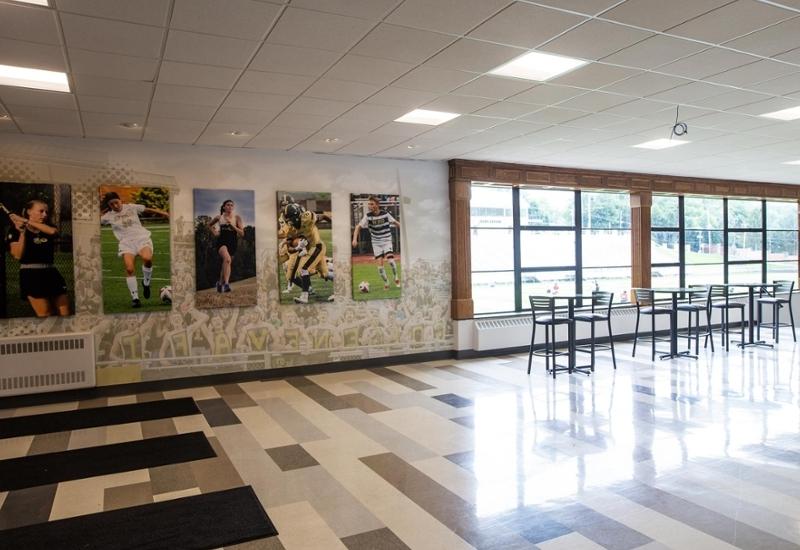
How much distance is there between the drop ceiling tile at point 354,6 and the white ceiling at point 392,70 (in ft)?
0.04

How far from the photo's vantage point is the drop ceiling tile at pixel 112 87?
425 cm

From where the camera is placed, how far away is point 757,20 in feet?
11.2

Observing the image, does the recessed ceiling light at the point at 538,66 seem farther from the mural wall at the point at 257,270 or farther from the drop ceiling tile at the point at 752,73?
the mural wall at the point at 257,270

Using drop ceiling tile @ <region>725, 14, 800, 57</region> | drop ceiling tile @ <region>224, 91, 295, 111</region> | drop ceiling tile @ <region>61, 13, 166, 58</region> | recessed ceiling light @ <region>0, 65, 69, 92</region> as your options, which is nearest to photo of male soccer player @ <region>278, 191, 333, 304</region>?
drop ceiling tile @ <region>224, 91, 295, 111</region>

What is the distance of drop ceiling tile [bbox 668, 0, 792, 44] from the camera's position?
10.6 ft

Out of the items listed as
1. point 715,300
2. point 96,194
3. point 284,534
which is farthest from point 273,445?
point 715,300

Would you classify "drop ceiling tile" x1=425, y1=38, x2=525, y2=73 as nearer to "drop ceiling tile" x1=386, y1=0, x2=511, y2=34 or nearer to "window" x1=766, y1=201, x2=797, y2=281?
"drop ceiling tile" x1=386, y1=0, x2=511, y2=34

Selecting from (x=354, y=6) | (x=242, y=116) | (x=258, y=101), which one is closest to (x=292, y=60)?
(x=354, y=6)

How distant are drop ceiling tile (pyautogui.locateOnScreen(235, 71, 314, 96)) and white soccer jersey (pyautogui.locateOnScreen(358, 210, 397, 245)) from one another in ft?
9.91

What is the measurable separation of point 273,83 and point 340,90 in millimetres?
538

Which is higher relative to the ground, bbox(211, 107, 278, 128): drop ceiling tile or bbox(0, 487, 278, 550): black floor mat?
bbox(211, 107, 278, 128): drop ceiling tile

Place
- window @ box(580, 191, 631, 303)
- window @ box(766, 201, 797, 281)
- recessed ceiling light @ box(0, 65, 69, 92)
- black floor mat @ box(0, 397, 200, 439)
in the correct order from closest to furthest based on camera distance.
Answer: recessed ceiling light @ box(0, 65, 69, 92)
black floor mat @ box(0, 397, 200, 439)
window @ box(580, 191, 631, 303)
window @ box(766, 201, 797, 281)

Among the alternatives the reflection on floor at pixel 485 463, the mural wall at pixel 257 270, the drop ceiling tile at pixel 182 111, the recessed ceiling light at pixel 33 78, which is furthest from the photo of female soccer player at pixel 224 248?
the recessed ceiling light at pixel 33 78

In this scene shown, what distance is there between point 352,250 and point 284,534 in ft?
15.6
